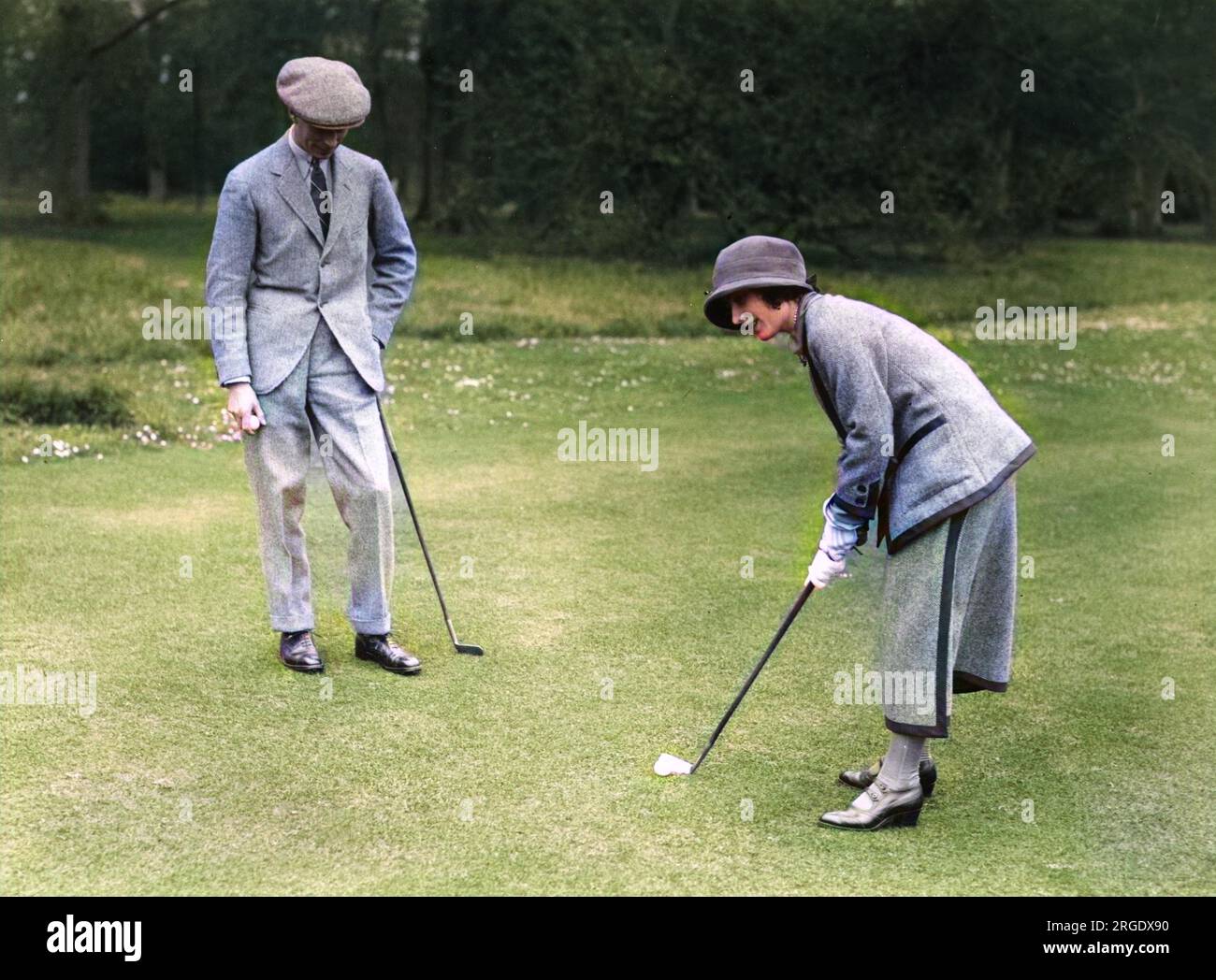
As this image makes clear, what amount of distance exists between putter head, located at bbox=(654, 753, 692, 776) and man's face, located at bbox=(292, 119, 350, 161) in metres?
2.30

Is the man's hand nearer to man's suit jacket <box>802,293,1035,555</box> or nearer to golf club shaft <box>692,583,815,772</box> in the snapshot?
golf club shaft <box>692,583,815,772</box>

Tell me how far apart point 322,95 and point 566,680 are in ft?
7.15

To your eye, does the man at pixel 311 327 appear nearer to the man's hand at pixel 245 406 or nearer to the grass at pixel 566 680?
the man's hand at pixel 245 406

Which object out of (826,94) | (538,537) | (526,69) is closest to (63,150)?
(526,69)

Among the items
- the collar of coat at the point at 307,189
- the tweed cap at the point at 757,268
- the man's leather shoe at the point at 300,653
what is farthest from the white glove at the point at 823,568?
the collar of coat at the point at 307,189

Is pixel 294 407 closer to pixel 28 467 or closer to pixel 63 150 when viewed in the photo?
pixel 28 467

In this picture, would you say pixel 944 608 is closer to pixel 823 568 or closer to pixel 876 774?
pixel 823 568

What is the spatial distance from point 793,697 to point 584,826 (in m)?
1.42

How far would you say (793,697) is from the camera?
5.41 metres

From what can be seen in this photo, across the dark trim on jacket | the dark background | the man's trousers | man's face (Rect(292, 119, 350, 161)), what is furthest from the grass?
the dark background

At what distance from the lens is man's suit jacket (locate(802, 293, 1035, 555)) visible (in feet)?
13.1

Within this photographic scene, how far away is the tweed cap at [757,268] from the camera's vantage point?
400 centimetres

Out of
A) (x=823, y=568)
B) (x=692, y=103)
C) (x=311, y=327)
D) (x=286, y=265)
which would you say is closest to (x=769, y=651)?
(x=823, y=568)
